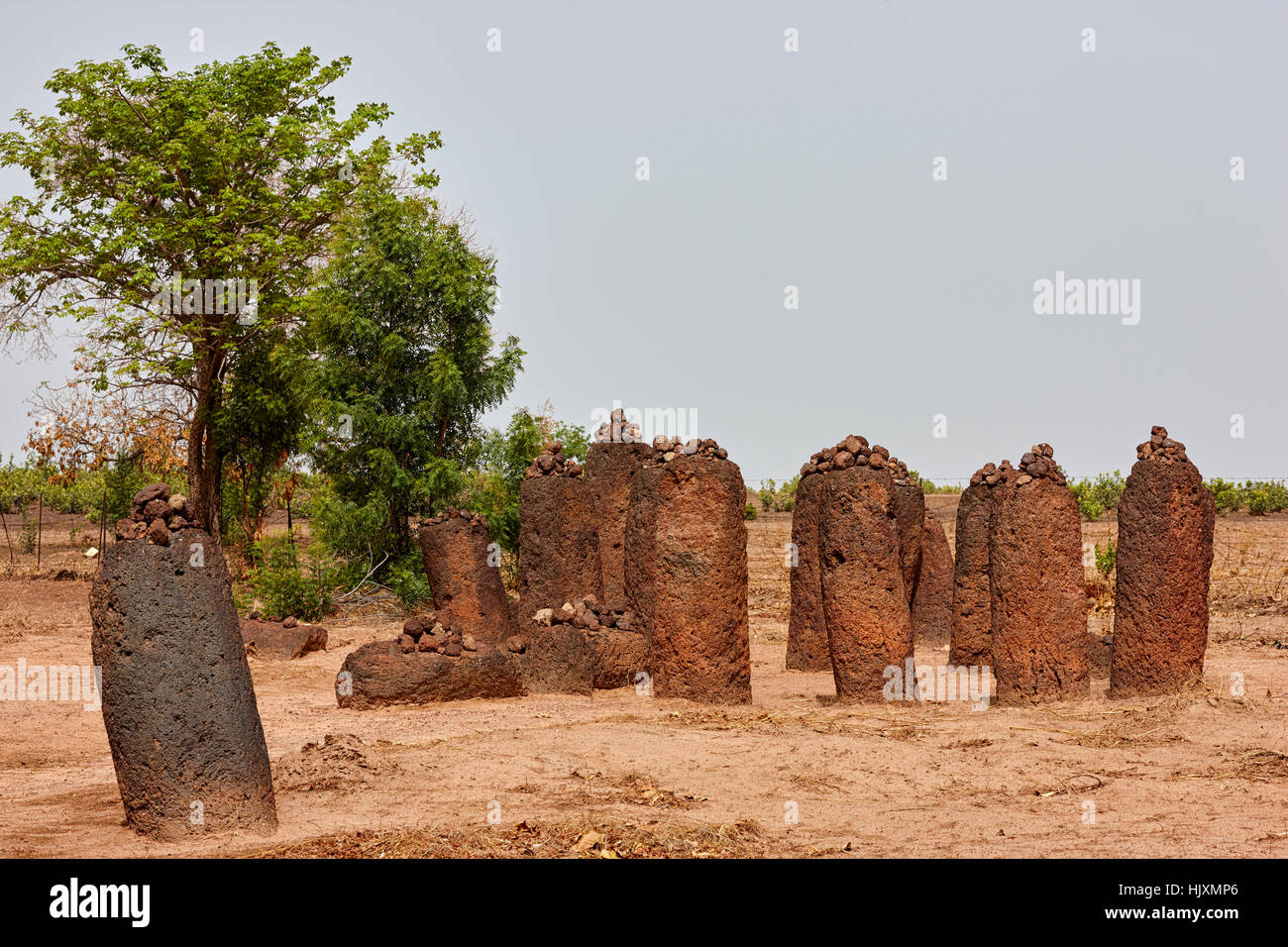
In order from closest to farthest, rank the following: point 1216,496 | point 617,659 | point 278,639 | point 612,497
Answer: point 617,659 < point 612,497 < point 278,639 < point 1216,496

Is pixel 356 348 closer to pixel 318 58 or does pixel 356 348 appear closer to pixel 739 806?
pixel 318 58

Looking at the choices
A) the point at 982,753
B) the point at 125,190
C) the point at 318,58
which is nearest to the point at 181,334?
the point at 125,190

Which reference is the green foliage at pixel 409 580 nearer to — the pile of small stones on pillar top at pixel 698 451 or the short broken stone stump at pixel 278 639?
the short broken stone stump at pixel 278 639

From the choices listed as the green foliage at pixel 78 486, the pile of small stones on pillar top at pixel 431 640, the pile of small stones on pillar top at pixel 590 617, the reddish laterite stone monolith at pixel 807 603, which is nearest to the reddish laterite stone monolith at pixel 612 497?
the reddish laterite stone monolith at pixel 807 603

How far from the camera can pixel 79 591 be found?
2119 centimetres

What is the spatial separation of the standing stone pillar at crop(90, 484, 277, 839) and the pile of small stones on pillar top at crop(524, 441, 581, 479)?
7774mm

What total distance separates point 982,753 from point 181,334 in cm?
1874

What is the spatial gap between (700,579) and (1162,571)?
3.71m

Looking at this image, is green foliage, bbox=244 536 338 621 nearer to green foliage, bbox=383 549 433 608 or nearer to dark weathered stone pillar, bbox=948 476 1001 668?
green foliage, bbox=383 549 433 608

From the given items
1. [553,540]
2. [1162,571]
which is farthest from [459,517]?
[1162,571]

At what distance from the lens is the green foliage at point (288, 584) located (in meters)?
18.8

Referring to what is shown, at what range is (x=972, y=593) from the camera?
492 inches

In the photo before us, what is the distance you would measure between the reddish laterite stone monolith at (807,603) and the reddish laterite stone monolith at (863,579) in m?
2.94

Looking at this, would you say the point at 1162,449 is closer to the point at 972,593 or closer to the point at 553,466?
the point at 972,593
